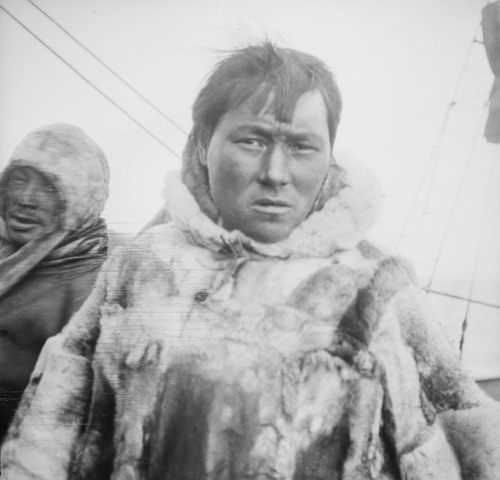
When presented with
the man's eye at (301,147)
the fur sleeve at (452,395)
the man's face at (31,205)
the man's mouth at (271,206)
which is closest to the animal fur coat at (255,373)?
the fur sleeve at (452,395)

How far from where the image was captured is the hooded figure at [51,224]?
2.53 meters

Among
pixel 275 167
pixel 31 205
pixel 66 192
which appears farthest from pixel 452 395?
pixel 31 205

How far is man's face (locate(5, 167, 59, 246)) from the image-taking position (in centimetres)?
257

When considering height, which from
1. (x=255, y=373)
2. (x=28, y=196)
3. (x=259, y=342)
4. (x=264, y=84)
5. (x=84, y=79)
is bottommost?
(x=255, y=373)

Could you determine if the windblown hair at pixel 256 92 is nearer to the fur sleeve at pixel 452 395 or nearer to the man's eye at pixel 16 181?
the fur sleeve at pixel 452 395

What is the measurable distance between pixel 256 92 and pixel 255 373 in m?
1.06

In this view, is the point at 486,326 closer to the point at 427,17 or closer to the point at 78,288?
the point at 427,17

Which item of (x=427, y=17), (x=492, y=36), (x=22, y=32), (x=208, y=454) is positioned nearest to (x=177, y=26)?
(x=22, y=32)

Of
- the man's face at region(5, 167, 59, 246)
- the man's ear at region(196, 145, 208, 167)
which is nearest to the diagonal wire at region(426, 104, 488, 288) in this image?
the man's ear at region(196, 145, 208, 167)

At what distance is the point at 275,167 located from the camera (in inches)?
90.3

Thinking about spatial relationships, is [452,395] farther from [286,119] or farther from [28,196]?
[28,196]

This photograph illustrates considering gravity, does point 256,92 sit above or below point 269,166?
above

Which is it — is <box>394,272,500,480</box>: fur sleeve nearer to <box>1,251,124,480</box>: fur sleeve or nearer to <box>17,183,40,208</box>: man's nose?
<box>1,251,124,480</box>: fur sleeve

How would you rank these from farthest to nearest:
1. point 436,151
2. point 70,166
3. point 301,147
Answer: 1. point 70,166
2. point 436,151
3. point 301,147
